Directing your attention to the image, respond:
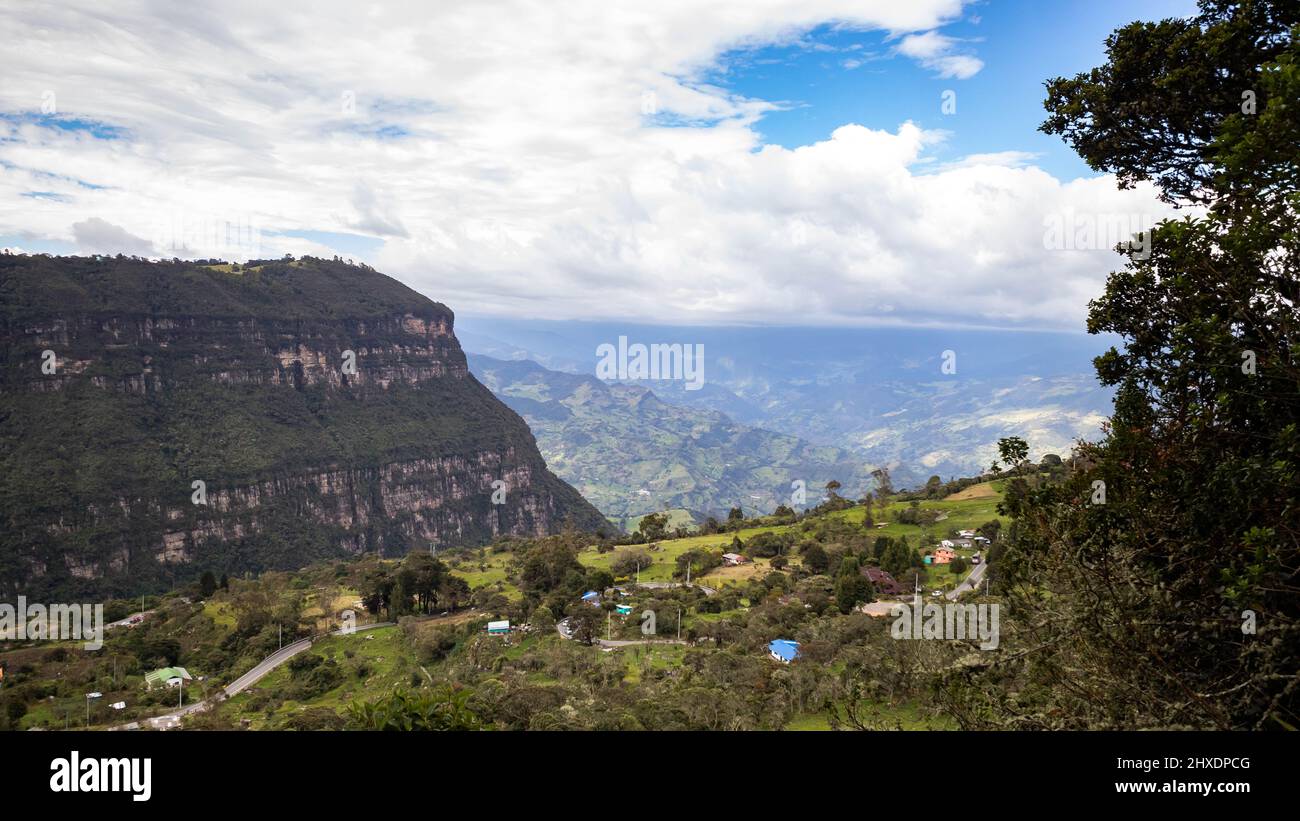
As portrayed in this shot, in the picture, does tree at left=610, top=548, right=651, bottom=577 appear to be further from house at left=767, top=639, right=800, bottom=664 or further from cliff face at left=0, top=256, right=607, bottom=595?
cliff face at left=0, top=256, right=607, bottom=595

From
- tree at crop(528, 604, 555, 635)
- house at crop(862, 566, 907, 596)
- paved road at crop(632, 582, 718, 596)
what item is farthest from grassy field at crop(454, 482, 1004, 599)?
tree at crop(528, 604, 555, 635)

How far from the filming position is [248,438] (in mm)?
139000

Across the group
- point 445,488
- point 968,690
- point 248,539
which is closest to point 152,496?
point 248,539

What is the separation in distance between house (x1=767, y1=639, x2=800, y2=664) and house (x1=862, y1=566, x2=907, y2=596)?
1029 cm

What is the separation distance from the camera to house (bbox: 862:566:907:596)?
40.7m

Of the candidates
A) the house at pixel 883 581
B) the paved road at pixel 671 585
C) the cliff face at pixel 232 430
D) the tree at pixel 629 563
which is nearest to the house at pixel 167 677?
the paved road at pixel 671 585

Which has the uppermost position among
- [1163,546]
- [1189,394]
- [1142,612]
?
[1189,394]

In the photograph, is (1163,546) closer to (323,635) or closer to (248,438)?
(323,635)

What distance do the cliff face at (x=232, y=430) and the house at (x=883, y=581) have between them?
84.2 meters

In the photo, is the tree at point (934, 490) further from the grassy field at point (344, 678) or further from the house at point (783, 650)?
the grassy field at point (344, 678)

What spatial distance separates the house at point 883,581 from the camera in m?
40.7
